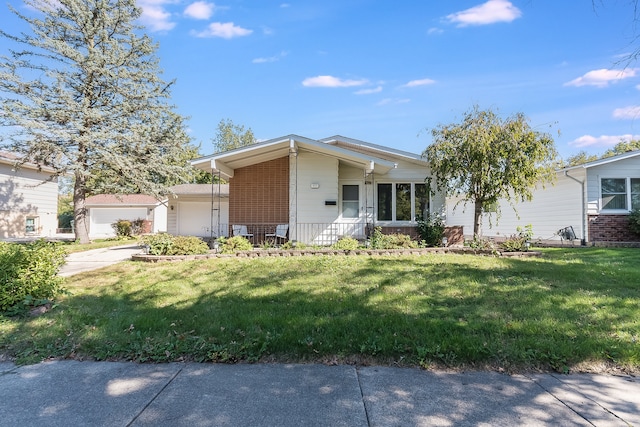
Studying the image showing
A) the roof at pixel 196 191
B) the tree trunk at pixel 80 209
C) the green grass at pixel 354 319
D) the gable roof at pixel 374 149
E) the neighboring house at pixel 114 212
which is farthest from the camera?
the neighboring house at pixel 114 212

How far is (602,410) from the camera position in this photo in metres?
2.80

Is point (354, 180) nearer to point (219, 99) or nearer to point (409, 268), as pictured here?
point (409, 268)

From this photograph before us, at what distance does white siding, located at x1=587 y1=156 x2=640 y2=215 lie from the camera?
46.2 ft

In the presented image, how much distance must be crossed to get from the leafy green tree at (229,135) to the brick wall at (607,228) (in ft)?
119

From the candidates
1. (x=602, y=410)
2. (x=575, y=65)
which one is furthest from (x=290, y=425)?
(x=575, y=65)

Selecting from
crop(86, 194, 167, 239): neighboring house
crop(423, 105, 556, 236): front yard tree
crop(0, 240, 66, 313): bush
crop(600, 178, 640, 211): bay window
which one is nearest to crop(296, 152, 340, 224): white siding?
crop(423, 105, 556, 236): front yard tree

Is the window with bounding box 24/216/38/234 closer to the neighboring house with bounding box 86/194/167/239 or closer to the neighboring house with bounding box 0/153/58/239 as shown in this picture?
the neighboring house with bounding box 0/153/58/239

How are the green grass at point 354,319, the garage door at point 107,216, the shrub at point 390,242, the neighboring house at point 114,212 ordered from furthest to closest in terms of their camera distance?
the garage door at point 107,216, the neighboring house at point 114,212, the shrub at point 390,242, the green grass at point 354,319

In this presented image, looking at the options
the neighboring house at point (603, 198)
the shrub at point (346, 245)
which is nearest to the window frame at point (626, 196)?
the neighboring house at point (603, 198)

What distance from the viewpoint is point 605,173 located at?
557 inches

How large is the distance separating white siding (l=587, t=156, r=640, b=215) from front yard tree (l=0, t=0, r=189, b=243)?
729 inches

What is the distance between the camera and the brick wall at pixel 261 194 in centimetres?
1340

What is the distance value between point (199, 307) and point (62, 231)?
37.0 m

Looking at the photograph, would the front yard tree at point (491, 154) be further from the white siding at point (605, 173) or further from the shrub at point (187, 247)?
the shrub at point (187, 247)
